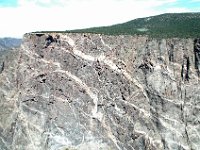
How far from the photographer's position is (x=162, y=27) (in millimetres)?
115688

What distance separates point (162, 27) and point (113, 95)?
21165 mm

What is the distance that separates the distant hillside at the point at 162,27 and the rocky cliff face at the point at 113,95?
12.0 ft

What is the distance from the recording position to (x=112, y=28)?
117 metres

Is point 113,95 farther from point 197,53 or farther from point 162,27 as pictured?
point 162,27

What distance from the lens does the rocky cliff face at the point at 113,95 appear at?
341ft

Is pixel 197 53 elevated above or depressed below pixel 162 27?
below

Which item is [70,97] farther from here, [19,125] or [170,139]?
[170,139]

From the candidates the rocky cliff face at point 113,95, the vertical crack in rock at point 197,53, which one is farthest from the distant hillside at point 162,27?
the rocky cliff face at point 113,95

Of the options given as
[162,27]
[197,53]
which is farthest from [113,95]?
[162,27]

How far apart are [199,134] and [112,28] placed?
3068cm

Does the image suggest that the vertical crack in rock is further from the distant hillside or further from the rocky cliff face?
the distant hillside

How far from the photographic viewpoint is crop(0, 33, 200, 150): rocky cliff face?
341 feet

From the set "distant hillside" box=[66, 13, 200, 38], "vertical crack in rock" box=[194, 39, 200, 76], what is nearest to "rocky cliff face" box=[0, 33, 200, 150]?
"vertical crack in rock" box=[194, 39, 200, 76]

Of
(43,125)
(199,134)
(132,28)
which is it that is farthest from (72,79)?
(199,134)
